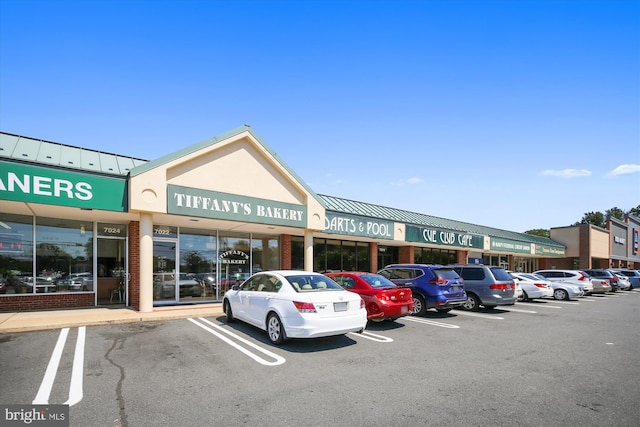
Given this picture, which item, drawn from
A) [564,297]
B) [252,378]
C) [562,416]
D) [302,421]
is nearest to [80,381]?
[252,378]

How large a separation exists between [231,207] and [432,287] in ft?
24.4

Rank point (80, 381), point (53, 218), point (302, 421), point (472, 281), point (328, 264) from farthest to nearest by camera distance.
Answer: point (328, 264)
point (472, 281)
point (53, 218)
point (80, 381)
point (302, 421)

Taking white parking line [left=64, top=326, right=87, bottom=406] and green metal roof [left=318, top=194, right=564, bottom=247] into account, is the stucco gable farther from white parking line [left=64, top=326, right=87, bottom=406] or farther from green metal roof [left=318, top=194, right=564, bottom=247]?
white parking line [left=64, top=326, right=87, bottom=406]

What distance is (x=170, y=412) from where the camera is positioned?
4.55m

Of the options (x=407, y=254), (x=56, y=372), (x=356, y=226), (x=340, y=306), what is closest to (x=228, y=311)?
(x=340, y=306)

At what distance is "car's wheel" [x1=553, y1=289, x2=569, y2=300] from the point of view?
20.1m

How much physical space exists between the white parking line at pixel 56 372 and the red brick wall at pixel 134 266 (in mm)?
4086

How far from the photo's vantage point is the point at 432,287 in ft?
38.8

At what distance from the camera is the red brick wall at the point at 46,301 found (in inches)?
454

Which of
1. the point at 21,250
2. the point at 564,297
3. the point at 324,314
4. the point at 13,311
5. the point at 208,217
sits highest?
the point at 208,217

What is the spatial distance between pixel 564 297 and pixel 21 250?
985 inches

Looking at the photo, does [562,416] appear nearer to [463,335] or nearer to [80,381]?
[463,335]

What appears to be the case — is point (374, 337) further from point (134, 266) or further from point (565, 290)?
point (565, 290)

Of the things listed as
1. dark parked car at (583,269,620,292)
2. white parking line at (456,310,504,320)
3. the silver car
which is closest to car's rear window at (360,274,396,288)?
white parking line at (456,310,504,320)
